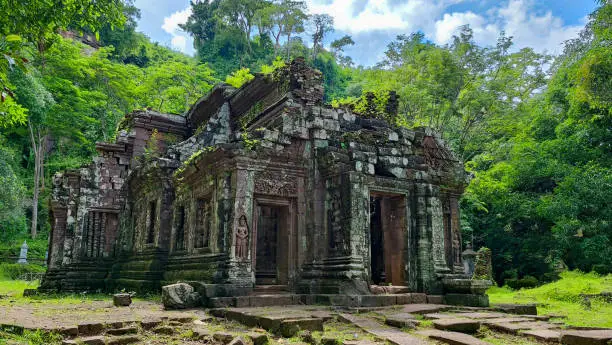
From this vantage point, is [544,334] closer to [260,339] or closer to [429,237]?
[260,339]

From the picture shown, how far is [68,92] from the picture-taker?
31078 mm

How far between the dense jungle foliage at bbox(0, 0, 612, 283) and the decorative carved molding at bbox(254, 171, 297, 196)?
14.4ft

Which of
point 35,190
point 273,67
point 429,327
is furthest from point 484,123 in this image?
point 35,190

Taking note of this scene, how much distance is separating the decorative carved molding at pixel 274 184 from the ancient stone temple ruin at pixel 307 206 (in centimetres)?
3

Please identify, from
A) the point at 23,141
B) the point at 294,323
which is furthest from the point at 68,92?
the point at 294,323

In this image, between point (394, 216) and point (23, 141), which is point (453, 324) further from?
point (23, 141)

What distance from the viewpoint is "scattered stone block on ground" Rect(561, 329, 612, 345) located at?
5.26 metres

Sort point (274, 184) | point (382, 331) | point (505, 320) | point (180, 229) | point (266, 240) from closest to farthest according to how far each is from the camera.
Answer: point (382, 331), point (505, 320), point (274, 184), point (180, 229), point (266, 240)

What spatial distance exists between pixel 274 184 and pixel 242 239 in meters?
1.51

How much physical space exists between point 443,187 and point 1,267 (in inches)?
927

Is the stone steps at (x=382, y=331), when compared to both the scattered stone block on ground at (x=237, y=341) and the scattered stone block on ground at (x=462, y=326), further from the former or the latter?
the scattered stone block on ground at (x=237, y=341)

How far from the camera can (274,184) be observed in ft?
35.2

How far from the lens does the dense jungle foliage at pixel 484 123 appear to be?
64.1 ft

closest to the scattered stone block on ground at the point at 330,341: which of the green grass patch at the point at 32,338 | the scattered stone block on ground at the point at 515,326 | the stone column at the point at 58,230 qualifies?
the scattered stone block on ground at the point at 515,326
